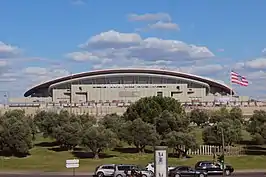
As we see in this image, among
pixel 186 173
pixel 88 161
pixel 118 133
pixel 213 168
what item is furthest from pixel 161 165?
pixel 118 133

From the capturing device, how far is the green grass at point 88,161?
68312 mm

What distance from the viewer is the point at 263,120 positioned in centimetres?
9456

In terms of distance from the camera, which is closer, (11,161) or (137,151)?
(11,161)

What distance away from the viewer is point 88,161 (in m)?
73.3

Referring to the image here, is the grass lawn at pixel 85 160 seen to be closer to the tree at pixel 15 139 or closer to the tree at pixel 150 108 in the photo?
the tree at pixel 15 139

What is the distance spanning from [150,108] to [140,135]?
2493 centimetres

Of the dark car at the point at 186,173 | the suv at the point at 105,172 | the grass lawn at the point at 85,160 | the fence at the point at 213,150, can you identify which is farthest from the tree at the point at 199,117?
the suv at the point at 105,172

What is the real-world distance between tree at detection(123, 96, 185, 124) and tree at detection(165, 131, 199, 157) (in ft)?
83.8

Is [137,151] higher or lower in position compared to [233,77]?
lower

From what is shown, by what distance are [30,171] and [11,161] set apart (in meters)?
12.8

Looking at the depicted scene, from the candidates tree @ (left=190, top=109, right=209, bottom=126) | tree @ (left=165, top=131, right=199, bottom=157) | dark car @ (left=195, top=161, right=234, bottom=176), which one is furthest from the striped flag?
dark car @ (left=195, top=161, right=234, bottom=176)

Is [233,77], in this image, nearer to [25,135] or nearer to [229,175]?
[25,135]

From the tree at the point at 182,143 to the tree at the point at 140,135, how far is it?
4.37 metres

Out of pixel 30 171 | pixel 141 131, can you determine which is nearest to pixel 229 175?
pixel 30 171
